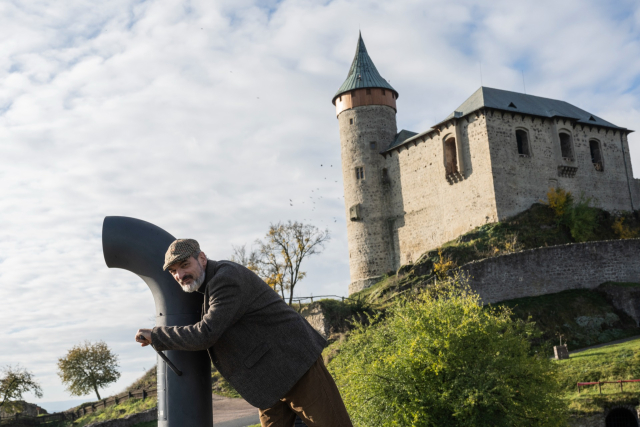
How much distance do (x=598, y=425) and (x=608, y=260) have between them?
12835mm

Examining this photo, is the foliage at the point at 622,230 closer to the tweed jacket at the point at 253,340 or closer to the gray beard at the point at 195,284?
the tweed jacket at the point at 253,340

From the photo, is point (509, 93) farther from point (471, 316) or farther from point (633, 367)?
point (471, 316)

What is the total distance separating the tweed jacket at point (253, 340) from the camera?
354 centimetres

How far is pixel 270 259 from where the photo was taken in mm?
43844

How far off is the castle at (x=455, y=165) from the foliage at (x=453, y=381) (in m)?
22.2

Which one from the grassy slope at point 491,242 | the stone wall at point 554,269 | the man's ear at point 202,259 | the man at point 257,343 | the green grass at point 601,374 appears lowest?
the green grass at point 601,374

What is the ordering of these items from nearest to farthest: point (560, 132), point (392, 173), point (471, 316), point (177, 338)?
point (177, 338), point (471, 316), point (560, 132), point (392, 173)

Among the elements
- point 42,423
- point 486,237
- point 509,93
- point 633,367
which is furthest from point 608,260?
point 42,423

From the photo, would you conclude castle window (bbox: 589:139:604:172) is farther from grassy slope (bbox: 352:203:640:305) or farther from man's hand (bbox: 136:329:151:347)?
man's hand (bbox: 136:329:151:347)

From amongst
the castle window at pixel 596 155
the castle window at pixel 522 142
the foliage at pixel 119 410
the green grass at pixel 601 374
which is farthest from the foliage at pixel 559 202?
the foliage at pixel 119 410

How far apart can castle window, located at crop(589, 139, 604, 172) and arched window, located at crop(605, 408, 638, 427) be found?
24819 millimetres

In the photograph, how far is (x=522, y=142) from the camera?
37.4 meters

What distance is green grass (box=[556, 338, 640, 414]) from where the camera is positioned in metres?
17.6

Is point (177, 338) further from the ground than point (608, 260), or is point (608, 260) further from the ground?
point (608, 260)
